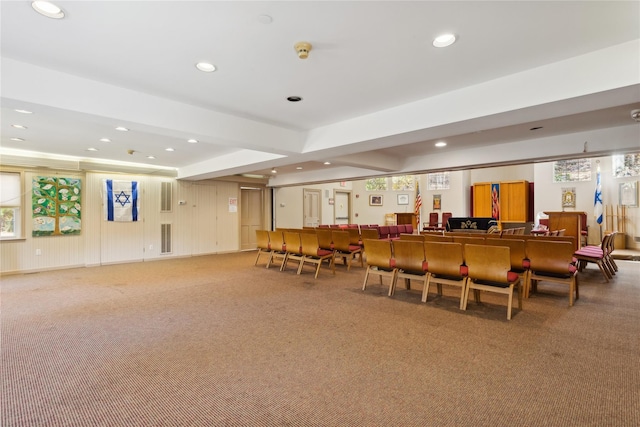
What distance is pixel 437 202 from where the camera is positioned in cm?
1450

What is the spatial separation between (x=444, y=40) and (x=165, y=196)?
8558 mm

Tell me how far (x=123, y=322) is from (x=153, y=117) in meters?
2.48

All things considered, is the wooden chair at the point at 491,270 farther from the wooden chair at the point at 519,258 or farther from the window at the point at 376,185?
the window at the point at 376,185

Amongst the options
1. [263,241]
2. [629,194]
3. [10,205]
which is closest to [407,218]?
[629,194]

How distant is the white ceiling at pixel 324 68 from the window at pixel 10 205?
261 cm

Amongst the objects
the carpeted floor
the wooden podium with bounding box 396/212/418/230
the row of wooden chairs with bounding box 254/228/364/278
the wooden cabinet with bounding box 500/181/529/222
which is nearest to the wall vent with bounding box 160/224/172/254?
the row of wooden chairs with bounding box 254/228/364/278

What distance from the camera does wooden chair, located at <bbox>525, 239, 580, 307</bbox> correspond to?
404cm

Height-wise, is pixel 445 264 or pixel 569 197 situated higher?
pixel 569 197

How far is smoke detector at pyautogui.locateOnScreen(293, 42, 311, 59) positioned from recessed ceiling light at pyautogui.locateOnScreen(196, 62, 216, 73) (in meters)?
0.90

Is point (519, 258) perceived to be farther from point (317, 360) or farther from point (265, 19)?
point (265, 19)

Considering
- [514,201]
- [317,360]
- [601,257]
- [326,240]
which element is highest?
[514,201]

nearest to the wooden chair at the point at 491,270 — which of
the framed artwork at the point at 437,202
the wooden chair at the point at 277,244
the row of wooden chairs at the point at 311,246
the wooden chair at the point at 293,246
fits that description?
the row of wooden chairs at the point at 311,246

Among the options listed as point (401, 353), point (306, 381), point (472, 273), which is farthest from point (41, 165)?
point (472, 273)

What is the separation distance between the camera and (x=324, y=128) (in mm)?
4977
